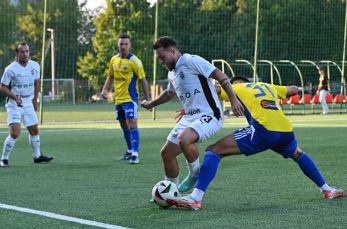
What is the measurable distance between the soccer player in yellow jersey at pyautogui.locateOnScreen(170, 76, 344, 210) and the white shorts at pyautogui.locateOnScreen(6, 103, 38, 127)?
5.59 m

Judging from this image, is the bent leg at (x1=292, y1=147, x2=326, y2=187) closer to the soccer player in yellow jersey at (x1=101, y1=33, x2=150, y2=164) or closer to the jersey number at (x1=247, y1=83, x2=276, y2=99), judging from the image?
the jersey number at (x1=247, y1=83, x2=276, y2=99)

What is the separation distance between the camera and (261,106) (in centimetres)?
814

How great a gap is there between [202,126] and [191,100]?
1.13ft

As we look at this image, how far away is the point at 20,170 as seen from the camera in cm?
1200

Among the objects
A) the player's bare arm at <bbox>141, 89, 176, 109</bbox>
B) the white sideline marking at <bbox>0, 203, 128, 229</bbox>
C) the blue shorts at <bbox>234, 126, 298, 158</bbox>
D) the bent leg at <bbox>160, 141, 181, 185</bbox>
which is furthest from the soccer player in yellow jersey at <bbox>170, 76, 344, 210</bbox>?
the white sideline marking at <bbox>0, 203, 128, 229</bbox>

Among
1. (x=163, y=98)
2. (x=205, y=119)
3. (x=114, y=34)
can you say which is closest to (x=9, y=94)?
(x=163, y=98)

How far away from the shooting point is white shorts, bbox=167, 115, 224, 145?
8047 millimetres

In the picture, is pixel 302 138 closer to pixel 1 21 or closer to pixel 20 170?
pixel 20 170

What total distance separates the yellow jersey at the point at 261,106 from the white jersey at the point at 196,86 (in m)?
Answer: 0.16

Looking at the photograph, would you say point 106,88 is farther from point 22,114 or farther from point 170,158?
point 170,158

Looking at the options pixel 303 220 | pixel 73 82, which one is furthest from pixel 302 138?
pixel 73 82

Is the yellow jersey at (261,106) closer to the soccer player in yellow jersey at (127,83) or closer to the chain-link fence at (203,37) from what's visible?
the soccer player in yellow jersey at (127,83)

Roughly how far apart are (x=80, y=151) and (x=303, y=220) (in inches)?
353

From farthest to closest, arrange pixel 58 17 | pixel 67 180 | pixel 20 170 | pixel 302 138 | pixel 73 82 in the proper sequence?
pixel 73 82, pixel 58 17, pixel 302 138, pixel 20 170, pixel 67 180
